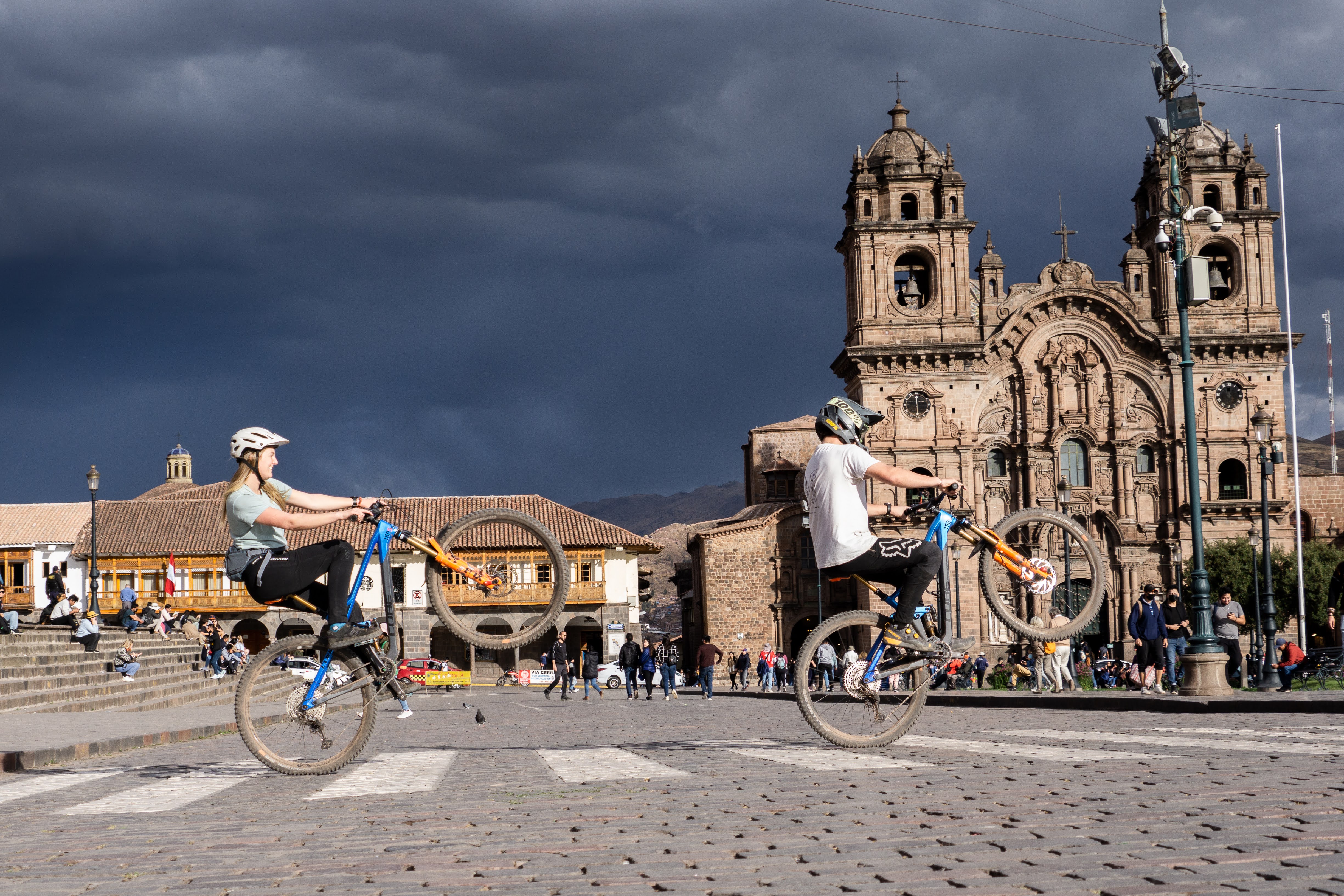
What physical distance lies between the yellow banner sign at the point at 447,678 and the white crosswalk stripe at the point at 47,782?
37207 millimetres

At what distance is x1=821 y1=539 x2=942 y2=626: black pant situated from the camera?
26.0 ft

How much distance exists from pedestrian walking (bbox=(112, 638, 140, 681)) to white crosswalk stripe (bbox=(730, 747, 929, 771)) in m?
17.4

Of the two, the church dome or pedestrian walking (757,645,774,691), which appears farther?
the church dome

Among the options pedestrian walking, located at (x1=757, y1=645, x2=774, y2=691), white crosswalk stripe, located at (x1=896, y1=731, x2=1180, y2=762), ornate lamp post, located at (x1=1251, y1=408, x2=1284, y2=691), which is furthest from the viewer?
pedestrian walking, located at (x1=757, y1=645, x2=774, y2=691)

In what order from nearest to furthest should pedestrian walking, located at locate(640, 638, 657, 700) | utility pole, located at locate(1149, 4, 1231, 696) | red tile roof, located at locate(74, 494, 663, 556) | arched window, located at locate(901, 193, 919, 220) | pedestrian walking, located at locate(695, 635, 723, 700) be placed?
utility pole, located at locate(1149, 4, 1231, 696) < pedestrian walking, located at locate(695, 635, 723, 700) < pedestrian walking, located at locate(640, 638, 657, 700) < arched window, located at locate(901, 193, 919, 220) < red tile roof, located at locate(74, 494, 663, 556)

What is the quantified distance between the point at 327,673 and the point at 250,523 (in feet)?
3.33

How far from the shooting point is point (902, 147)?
57656mm

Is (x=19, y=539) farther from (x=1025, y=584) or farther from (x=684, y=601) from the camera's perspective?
(x=1025, y=584)

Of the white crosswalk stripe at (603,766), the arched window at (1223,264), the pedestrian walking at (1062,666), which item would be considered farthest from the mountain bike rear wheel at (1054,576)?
the arched window at (1223,264)

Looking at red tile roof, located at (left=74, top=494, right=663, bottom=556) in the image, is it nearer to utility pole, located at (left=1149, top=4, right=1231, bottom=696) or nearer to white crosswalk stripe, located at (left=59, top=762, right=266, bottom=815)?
utility pole, located at (left=1149, top=4, right=1231, bottom=696)

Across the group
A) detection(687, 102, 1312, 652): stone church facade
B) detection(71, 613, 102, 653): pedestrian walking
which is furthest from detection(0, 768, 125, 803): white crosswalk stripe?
detection(687, 102, 1312, 652): stone church facade

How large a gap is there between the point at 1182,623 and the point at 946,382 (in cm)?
3586

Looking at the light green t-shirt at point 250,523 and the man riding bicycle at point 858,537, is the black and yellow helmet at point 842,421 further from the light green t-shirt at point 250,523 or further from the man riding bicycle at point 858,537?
the light green t-shirt at point 250,523

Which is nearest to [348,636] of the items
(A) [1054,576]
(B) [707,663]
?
(A) [1054,576]
